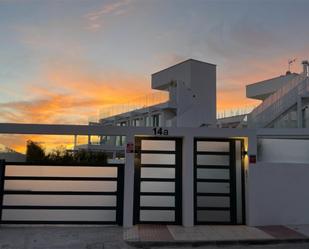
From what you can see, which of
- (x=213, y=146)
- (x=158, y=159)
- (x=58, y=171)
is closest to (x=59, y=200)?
(x=58, y=171)

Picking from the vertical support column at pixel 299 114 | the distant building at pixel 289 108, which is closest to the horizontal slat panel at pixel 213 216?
the distant building at pixel 289 108

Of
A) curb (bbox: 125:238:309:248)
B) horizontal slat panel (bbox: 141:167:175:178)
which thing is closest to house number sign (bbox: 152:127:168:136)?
horizontal slat panel (bbox: 141:167:175:178)

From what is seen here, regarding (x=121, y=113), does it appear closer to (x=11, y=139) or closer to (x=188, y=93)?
(x=188, y=93)

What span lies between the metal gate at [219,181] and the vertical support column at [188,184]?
30 centimetres

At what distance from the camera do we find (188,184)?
10016 mm

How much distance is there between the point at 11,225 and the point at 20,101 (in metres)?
7.53

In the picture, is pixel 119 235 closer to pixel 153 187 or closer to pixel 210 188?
pixel 153 187

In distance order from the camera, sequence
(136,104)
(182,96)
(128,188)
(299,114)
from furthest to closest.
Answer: (136,104), (182,96), (299,114), (128,188)

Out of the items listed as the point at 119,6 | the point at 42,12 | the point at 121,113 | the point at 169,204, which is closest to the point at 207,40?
the point at 119,6

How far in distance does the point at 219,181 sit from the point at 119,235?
324cm

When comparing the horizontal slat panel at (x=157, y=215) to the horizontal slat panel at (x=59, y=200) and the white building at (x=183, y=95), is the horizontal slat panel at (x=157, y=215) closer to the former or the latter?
the horizontal slat panel at (x=59, y=200)

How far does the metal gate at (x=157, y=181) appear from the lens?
1016 cm

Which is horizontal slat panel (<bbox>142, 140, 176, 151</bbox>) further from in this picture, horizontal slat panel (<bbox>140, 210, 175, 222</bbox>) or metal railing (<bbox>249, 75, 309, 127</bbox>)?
metal railing (<bbox>249, 75, 309, 127</bbox>)

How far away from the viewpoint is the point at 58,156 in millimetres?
11008
